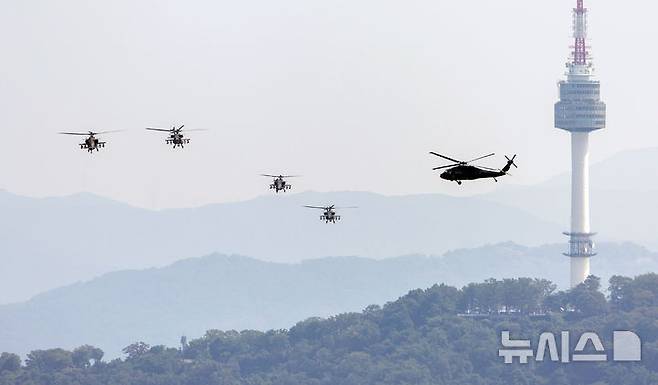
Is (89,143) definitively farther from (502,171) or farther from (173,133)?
(502,171)

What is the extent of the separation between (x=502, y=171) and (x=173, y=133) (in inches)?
1579

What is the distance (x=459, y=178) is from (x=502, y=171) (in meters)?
2.52

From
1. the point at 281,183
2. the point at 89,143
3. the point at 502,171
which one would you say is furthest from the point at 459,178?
the point at 281,183

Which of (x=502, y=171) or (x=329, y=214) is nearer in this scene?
(x=502, y=171)

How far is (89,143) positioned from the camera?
509ft

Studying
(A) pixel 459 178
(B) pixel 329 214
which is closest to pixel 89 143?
(B) pixel 329 214

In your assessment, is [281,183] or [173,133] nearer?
[173,133]

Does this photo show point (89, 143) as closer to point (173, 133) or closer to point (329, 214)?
point (173, 133)

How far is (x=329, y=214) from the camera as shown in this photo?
556 feet

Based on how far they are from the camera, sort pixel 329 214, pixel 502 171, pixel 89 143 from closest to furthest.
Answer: pixel 502 171 → pixel 89 143 → pixel 329 214

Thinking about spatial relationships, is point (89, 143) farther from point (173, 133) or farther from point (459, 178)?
point (459, 178)

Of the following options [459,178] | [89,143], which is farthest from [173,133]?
[459,178]

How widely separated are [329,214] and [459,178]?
43.1 meters

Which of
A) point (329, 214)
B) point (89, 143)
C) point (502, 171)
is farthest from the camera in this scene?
point (329, 214)
